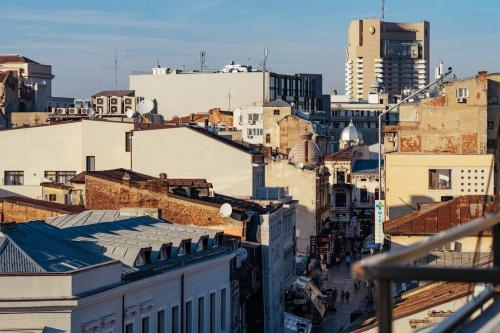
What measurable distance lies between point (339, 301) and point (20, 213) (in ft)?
85.4

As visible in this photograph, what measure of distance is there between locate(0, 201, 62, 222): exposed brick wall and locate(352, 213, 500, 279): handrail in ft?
126

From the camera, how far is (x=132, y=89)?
434 ft

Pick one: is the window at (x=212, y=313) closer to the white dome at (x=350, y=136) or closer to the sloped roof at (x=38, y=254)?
the sloped roof at (x=38, y=254)

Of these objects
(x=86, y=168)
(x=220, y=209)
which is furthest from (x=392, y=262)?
(x=86, y=168)

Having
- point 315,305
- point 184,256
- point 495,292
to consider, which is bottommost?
point 315,305

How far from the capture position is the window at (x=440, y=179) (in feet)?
169

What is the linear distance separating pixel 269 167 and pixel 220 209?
3286 centimetres

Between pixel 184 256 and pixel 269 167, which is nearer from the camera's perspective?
pixel 184 256

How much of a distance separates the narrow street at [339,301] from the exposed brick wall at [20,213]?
1197 cm

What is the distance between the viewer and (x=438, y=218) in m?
40.3

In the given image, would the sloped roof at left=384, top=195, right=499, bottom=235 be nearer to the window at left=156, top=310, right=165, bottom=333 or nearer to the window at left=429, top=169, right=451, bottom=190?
the window at left=156, top=310, right=165, bottom=333

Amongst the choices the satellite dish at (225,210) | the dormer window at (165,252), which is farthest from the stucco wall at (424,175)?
the dormer window at (165,252)

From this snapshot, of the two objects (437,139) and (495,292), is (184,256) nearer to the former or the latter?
(437,139)

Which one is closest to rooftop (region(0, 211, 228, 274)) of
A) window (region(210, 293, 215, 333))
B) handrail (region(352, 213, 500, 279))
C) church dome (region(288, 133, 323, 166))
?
window (region(210, 293, 215, 333))
